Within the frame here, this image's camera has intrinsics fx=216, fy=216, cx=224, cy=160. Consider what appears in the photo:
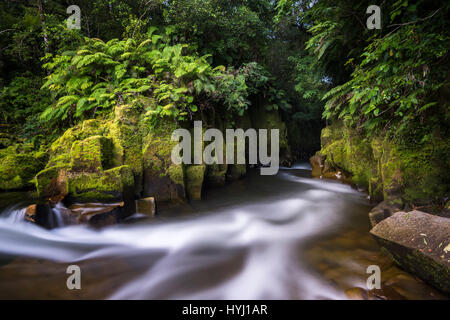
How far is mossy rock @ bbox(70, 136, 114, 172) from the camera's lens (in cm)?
458

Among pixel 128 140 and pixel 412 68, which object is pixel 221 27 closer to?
pixel 128 140

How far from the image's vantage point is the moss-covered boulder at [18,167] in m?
5.64

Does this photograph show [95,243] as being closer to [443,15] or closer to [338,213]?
[338,213]

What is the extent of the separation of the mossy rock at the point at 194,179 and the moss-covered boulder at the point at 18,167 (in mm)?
4111

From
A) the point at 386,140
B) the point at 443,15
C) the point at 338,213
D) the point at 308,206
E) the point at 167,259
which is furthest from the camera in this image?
the point at 308,206

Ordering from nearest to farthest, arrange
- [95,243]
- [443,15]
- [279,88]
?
[443,15] → [95,243] → [279,88]

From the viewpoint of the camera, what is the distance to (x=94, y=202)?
455cm

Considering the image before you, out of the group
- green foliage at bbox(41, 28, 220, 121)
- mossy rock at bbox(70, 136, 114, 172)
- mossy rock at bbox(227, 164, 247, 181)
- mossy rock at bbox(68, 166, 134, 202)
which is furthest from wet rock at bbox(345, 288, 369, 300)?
mossy rock at bbox(227, 164, 247, 181)

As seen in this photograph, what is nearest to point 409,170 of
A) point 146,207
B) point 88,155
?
point 146,207

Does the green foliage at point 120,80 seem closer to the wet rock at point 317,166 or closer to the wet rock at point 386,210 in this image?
the wet rock at point 386,210

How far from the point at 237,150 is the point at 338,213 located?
14.6ft

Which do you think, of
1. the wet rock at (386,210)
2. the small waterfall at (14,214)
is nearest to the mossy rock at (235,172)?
the wet rock at (386,210)

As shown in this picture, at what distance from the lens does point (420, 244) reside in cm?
236
